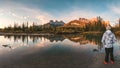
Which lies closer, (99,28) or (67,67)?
(67,67)

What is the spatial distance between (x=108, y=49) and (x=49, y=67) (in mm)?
4894

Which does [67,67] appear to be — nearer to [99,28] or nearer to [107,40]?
[107,40]

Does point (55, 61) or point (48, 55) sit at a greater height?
point (55, 61)

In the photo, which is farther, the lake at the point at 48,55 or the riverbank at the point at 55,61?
the lake at the point at 48,55

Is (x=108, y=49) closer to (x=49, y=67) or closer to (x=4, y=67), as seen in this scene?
(x=49, y=67)

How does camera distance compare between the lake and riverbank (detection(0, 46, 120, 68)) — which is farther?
the lake

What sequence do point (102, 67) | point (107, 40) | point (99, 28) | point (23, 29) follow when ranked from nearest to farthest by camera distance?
point (102, 67), point (107, 40), point (99, 28), point (23, 29)

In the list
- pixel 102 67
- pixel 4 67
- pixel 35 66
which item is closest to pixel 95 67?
pixel 102 67

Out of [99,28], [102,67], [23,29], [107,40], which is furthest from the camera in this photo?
[23,29]

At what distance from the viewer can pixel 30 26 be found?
192 m

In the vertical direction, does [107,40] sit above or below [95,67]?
above

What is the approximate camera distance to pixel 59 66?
46.9 ft

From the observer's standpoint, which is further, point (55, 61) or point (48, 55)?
point (48, 55)

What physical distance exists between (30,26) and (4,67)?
17936 cm
